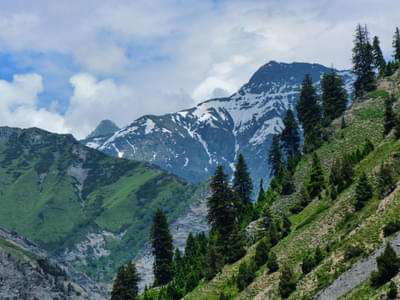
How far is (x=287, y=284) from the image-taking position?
37625 millimetres

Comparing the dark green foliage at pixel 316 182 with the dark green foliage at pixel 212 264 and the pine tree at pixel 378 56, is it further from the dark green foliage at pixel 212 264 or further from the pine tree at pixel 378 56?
the pine tree at pixel 378 56

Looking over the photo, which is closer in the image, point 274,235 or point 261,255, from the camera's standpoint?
point 261,255

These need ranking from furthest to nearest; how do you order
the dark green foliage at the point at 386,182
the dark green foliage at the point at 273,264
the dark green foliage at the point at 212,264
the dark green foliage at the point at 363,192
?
the dark green foliage at the point at 212,264 → the dark green foliage at the point at 273,264 → the dark green foliage at the point at 363,192 → the dark green foliage at the point at 386,182

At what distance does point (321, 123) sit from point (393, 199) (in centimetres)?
5385

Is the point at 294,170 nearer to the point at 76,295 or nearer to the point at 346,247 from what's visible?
the point at 346,247

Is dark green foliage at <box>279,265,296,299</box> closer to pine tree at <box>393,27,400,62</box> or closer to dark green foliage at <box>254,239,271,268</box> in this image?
dark green foliage at <box>254,239,271,268</box>

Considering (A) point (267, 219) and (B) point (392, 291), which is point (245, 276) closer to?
(A) point (267, 219)

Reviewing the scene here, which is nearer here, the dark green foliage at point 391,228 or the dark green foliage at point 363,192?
the dark green foliage at point 391,228

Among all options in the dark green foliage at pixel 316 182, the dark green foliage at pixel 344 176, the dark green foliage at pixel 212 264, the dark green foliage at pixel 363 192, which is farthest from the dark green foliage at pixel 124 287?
the dark green foliage at pixel 363 192

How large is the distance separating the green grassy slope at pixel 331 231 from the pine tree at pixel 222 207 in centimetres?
811

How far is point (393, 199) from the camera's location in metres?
37.3

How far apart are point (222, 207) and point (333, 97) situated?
39.8 meters

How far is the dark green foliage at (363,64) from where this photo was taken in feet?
300

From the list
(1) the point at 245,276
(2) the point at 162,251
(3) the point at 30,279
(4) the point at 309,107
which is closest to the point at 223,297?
(1) the point at 245,276
